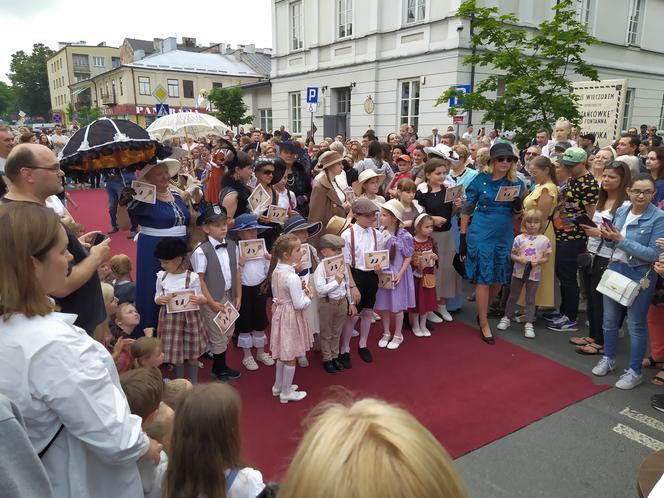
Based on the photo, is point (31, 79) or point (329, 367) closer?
point (329, 367)

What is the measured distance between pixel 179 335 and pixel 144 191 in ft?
4.25

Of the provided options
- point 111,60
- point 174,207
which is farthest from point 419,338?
point 111,60

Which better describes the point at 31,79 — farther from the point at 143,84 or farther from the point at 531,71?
the point at 531,71

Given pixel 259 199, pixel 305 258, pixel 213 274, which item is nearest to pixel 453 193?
pixel 305 258

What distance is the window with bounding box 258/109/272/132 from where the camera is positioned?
30.8 m

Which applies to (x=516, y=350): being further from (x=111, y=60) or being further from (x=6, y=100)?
(x=6, y=100)

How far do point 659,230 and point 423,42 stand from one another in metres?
15.4

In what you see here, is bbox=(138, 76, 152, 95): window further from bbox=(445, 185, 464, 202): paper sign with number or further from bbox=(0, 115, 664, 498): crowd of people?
bbox=(445, 185, 464, 202): paper sign with number

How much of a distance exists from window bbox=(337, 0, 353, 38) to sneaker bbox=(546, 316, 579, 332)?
728 inches

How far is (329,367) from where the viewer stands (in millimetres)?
4539

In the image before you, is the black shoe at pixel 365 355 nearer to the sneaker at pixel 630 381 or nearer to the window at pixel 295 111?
the sneaker at pixel 630 381

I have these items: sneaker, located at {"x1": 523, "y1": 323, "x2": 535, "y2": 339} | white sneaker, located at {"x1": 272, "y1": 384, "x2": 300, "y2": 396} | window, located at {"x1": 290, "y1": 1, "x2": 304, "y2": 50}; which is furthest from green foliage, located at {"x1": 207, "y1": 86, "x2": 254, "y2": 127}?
white sneaker, located at {"x1": 272, "y1": 384, "x2": 300, "y2": 396}

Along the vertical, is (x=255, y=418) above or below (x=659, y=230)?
below

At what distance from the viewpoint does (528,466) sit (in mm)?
3186
